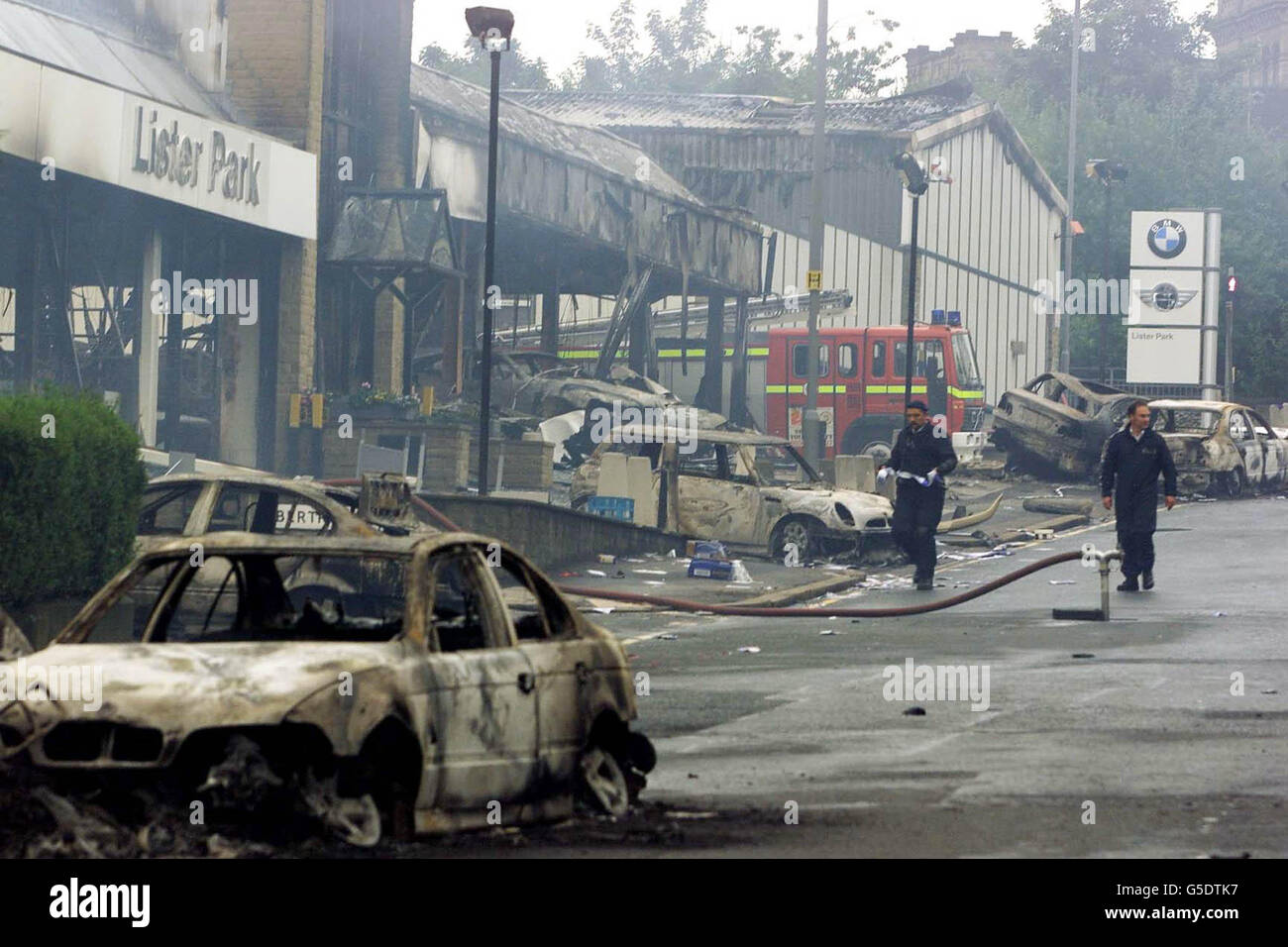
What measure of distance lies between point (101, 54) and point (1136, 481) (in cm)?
1533

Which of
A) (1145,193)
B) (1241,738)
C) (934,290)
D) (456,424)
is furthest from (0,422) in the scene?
(1145,193)

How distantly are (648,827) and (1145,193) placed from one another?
77.7 m

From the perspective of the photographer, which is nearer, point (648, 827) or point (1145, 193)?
point (648, 827)

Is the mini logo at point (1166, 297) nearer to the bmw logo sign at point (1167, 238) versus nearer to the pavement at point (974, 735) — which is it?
the bmw logo sign at point (1167, 238)

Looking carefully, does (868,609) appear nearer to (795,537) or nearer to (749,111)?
(795,537)

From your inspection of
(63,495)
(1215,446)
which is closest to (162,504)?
(63,495)

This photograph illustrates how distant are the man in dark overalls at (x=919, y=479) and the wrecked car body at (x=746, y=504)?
12.1 ft

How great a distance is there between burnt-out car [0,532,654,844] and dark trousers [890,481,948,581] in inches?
495

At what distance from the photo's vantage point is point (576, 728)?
854cm

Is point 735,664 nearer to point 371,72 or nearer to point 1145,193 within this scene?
point 371,72

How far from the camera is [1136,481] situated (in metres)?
20.7

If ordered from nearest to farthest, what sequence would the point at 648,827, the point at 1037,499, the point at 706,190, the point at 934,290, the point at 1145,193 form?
1. the point at 648,827
2. the point at 1037,499
3. the point at 706,190
4. the point at 934,290
5. the point at 1145,193

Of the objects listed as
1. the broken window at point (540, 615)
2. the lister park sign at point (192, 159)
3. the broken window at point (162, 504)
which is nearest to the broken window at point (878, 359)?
the lister park sign at point (192, 159)

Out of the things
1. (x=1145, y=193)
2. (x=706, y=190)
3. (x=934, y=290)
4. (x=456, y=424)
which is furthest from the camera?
(x=1145, y=193)
